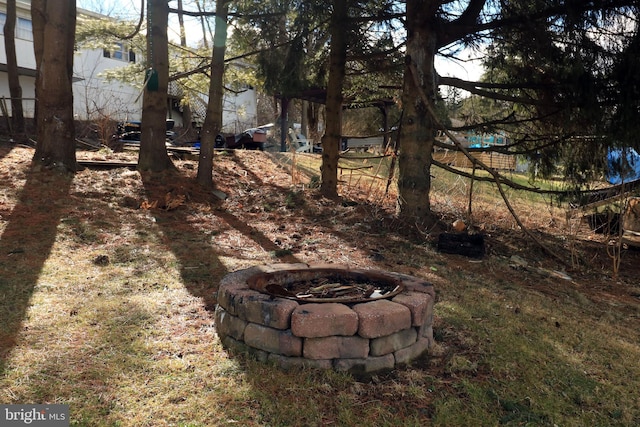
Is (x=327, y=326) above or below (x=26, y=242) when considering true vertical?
above

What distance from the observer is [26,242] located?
16.4 feet

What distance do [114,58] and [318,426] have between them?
77.1 ft

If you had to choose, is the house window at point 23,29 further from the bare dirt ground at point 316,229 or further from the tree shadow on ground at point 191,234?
the tree shadow on ground at point 191,234

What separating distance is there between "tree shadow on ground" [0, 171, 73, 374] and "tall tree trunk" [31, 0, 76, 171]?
1.46 ft

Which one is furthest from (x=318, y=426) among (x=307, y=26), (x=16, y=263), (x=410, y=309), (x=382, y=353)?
(x=307, y=26)

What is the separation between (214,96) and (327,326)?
666cm

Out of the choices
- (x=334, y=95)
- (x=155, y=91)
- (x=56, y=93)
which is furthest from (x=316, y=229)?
(x=56, y=93)

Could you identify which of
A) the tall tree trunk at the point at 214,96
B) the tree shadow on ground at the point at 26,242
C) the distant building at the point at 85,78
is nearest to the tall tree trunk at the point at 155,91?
the tall tree trunk at the point at 214,96

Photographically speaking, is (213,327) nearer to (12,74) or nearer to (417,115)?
(417,115)

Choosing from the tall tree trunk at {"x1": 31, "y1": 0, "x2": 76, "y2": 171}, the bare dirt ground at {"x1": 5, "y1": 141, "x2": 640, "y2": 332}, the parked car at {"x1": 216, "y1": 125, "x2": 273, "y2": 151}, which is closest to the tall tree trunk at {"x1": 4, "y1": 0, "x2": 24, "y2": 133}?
the bare dirt ground at {"x1": 5, "y1": 141, "x2": 640, "y2": 332}

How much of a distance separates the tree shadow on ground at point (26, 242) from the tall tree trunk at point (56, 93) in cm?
45

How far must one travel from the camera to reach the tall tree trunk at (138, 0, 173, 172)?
25.9 feet

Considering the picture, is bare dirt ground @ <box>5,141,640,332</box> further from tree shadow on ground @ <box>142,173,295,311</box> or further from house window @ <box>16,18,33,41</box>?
house window @ <box>16,18,33,41</box>

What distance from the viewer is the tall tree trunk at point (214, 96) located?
8.12 meters
